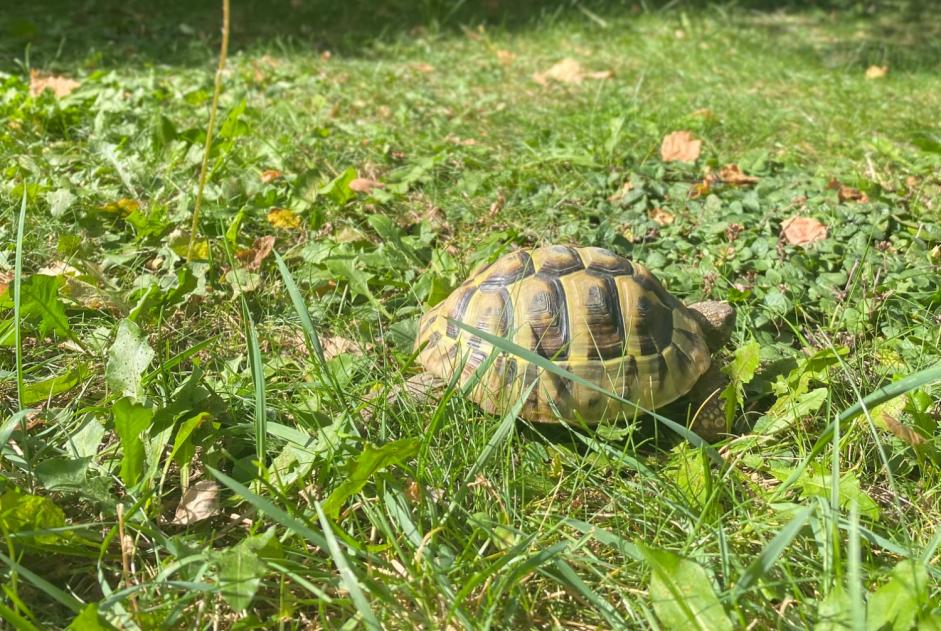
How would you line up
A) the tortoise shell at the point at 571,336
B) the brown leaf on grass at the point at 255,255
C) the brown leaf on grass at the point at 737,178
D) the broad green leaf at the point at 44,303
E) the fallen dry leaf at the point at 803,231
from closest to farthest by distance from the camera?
1. the broad green leaf at the point at 44,303
2. the tortoise shell at the point at 571,336
3. the brown leaf on grass at the point at 255,255
4. the fallen dry leaf at the point at 803,231
5. the brown leaf on grass at the point at 737,178

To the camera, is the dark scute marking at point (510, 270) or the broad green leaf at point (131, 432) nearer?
the broad green leaf at point (131, 432)

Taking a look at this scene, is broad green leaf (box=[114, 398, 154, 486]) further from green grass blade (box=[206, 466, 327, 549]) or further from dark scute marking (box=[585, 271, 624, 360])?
dark scute marking (box=[585, 271, 624, 360])

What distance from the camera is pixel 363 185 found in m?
3.30

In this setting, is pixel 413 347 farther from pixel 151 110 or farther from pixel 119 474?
pixel 151 110

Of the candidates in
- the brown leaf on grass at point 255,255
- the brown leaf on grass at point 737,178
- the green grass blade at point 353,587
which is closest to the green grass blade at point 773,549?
the green grass blade at point 353,587

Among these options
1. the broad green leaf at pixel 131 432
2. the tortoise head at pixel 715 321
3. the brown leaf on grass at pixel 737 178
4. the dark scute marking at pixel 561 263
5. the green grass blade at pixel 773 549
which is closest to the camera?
the green grass blade at pixel 773 549

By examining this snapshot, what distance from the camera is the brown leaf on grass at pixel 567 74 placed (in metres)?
5.44

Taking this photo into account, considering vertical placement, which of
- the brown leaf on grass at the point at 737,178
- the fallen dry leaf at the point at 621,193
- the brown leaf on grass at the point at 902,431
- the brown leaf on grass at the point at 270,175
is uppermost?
the brown leaf on grass at the point at 737,178

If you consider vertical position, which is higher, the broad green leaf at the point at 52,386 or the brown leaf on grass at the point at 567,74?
the brown leaf on grass at the point at 567,74

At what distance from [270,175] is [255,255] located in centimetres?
70

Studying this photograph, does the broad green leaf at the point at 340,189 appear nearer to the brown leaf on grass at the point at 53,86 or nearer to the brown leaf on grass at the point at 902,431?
the brown leaf on grass at the point at 53,86

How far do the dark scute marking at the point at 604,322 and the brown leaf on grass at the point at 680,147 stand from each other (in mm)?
1719

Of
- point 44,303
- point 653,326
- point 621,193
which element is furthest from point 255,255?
point 621,193

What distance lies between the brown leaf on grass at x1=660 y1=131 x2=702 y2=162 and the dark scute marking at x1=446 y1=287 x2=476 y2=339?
1.83 meters
